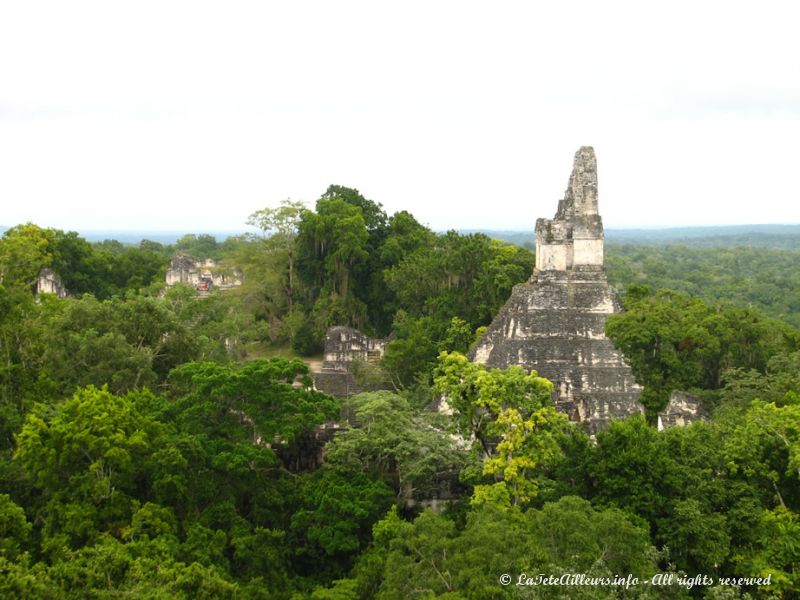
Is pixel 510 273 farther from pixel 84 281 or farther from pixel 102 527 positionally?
pixel 84 281

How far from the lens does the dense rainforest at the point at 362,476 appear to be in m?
11.1

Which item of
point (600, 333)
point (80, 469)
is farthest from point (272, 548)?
point (600, 333)

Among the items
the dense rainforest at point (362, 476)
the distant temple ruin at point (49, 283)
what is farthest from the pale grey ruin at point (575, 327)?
the distant temple ruin at point (49, 283)

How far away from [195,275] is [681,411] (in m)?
31.2

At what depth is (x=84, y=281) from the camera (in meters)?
39.8

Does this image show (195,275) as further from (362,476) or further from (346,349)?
(362,476)

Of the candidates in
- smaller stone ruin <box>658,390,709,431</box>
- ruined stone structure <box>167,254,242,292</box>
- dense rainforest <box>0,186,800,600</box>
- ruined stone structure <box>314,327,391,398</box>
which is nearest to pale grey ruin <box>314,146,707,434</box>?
smaller stone ruin <box>658,390,709,431</box>

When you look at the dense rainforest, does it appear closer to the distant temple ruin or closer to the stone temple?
the stone temple

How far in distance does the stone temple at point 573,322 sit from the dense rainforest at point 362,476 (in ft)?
2.85

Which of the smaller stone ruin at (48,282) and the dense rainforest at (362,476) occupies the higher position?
the smaller stone ruin at (48,282)

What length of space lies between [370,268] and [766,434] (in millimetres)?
23827

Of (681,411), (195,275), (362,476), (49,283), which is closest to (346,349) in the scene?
(362,476)

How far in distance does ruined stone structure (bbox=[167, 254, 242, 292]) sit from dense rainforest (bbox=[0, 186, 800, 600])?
1912 centimetres

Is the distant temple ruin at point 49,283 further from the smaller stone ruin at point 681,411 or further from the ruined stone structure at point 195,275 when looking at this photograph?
the smaller stone ruin at point 681,411
